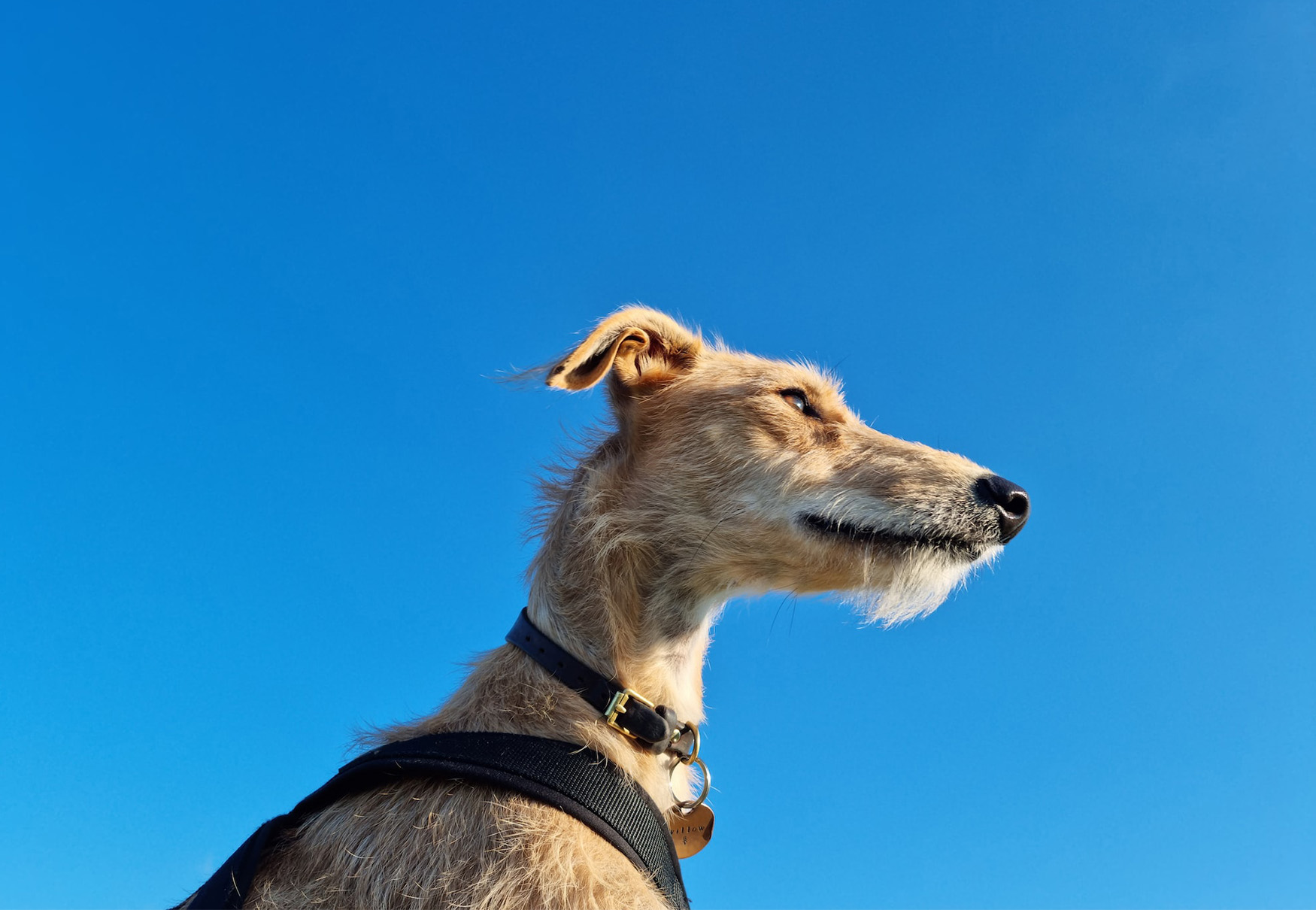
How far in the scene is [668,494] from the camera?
14.8ft

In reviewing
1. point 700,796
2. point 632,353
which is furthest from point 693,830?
point 632,353

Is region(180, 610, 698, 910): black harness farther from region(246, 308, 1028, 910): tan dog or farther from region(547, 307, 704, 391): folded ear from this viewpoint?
region(547, 307, 704, 391): folded ear

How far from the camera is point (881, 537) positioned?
4.50m

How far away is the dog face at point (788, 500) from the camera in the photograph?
4.47 meters

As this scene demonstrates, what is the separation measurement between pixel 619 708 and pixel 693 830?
0.96 meters

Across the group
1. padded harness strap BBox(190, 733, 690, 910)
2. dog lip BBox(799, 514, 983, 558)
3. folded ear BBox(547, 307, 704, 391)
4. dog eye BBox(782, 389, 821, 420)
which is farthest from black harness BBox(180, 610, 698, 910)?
dog eye BBox(782, 389, 821, 420)

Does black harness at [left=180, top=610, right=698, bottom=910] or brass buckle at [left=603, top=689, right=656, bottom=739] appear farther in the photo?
brass buckle at [left=603, top=689, right=656, bottom=739]

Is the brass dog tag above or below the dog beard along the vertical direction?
below

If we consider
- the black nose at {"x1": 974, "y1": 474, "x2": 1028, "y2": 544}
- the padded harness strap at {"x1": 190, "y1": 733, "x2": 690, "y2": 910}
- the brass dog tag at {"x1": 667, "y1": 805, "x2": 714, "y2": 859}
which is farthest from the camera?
the black nose at {"x1": 974, "y1": 474, "x2": 1028, "y2": 544}

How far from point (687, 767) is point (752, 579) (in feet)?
3.37

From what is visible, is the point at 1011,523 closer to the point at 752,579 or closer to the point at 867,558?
the point at 867,558

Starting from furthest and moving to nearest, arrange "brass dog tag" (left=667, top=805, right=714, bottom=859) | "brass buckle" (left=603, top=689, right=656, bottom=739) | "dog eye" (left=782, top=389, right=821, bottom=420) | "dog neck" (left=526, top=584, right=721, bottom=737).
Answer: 1. "dog eye" (left=782, top=389, right=821, bottom=420)
2. "brass dog tag" (left=667, top=805, right=714, bottom=859)
3. "dog neck" (left=526, top=584, right=721, bottom=737)
4. "brass buckle" (left=603, top=689, right=656, bottom=739)

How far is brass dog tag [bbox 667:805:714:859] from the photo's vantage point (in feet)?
14.4

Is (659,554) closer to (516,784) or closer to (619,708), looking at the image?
(619,708)
